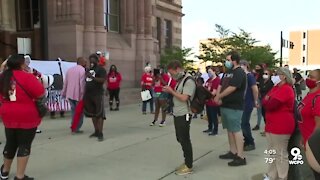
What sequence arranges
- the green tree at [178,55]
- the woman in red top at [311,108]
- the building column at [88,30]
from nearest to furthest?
the woman in red top at [311,108], the building column at [88,30], the green tree at [178,55]

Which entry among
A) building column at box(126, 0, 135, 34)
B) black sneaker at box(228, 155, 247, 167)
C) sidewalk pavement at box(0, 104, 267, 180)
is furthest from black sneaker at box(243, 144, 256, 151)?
building column at box(126, 0, 135, 34)

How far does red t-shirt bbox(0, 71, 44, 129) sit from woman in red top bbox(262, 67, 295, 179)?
3083mm

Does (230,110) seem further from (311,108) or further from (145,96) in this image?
(145,96)

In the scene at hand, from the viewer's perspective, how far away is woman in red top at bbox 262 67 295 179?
5.17 m

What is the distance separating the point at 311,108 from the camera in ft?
13.8

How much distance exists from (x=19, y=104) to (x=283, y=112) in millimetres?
3454

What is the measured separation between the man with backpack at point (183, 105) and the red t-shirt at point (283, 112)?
1.30 meters

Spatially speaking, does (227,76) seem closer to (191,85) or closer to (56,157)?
(191,85)

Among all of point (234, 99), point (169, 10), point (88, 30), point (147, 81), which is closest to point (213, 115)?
point (234, 99)

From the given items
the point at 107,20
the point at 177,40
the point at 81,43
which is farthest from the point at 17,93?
the point at 177,40

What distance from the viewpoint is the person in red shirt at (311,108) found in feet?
13.4

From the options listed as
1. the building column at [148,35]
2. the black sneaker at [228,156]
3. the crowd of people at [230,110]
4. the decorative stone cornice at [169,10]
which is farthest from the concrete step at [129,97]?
the decorative stone cornice at [169,10]

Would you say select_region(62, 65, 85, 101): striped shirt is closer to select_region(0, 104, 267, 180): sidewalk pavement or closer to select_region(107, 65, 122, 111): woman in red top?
select_region(0, 104, 267, 180): sidewalk pavement

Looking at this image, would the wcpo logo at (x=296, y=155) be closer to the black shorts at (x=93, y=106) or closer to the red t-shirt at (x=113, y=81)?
the black shorts at (x=93, y=106)
